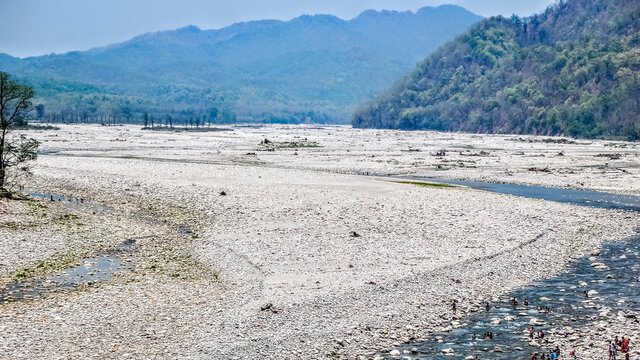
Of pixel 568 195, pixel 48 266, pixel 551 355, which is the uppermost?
pixel 568 195

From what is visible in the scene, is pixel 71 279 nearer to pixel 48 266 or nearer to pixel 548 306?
pixel 48 266

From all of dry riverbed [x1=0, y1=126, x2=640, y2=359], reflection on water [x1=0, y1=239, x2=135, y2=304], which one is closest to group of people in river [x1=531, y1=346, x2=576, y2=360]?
dry riverbed [x1=0, y1=126, x2=640, y2=359]

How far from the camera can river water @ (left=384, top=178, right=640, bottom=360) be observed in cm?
1705

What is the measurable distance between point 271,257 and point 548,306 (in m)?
12.2

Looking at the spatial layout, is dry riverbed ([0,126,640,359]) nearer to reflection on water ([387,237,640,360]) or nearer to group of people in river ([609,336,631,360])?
reflection on water ([387,237,640,360])

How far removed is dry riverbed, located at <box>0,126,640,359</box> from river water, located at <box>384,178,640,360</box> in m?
0.83

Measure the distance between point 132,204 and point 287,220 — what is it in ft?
43.3

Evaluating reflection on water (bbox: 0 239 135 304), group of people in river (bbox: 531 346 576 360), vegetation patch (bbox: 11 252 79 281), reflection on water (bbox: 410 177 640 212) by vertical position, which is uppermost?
reflection on water (bbox: 410 177 640 212)

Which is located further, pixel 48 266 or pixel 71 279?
pixel 48 266

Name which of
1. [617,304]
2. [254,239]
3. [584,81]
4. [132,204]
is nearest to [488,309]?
[617,304]

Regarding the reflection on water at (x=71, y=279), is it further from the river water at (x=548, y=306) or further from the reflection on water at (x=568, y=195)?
the reflection on water at (x=568, y=195)

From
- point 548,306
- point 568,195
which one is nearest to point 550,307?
point 548,306

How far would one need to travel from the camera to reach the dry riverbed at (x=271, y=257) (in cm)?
1747

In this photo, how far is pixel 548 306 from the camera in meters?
20.6
